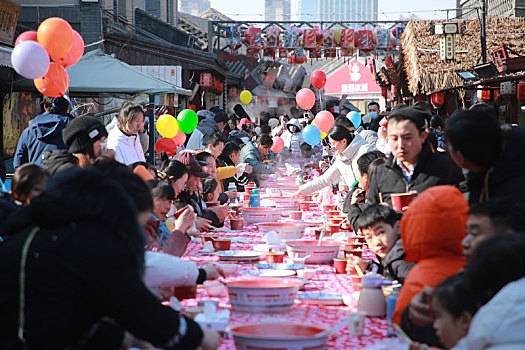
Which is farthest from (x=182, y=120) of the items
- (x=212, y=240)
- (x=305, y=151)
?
(x=212, y=240)

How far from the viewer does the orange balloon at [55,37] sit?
5984 millimetres

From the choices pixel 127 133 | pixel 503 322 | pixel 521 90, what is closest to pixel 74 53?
pixel 127 133

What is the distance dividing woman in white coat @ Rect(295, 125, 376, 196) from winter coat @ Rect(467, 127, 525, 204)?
3.29 metres

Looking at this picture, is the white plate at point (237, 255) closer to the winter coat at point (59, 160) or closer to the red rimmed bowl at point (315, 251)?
the red rimmed bowl at point (315, 251)

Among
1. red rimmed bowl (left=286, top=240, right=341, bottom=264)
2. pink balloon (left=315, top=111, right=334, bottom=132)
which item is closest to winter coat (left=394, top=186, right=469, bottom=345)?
red rimmed bowl (left=286, top=240, right=341, bottom=264)

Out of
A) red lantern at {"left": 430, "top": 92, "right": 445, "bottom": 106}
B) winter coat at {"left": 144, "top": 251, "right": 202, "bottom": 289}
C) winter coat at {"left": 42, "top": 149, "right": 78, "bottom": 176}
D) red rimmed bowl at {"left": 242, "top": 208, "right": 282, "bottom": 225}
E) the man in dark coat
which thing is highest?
red lantern at {"left": 430, "top": 92, "right": 445, "bottom": 106}

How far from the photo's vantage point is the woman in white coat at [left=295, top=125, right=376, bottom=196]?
20.2ft

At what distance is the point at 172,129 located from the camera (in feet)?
27.9

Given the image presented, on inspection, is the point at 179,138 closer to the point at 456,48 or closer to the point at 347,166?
the point at 347,166

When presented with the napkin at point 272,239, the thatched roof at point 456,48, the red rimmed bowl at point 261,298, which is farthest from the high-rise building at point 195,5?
the red rimmed bowl at point 261,298

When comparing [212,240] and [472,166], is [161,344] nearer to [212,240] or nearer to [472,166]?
[472,166]

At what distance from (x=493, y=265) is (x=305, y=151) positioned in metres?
11.6

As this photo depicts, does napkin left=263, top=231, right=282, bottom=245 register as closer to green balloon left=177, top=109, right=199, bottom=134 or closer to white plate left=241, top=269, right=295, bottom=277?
white plate left=241, top=269, right=295, bottom=277

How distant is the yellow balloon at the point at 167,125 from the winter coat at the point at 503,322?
6.99 m
